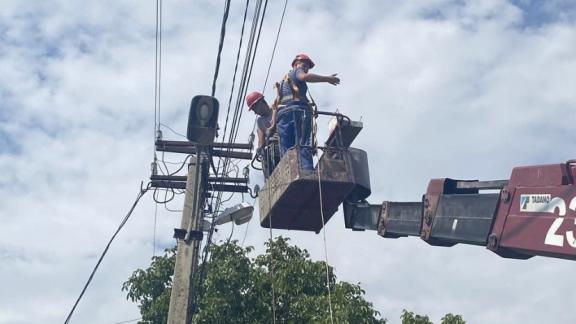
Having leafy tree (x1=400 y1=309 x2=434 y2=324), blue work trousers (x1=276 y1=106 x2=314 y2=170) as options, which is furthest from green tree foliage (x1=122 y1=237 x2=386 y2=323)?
blue work trousers (x1=276 y1=106 x2=314 y2=170)

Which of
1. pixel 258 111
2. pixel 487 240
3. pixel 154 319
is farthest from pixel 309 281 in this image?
pixel 487 240

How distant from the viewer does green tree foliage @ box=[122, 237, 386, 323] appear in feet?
51.0

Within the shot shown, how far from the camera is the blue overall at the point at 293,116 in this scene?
8508 mm

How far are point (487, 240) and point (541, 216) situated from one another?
0.62m

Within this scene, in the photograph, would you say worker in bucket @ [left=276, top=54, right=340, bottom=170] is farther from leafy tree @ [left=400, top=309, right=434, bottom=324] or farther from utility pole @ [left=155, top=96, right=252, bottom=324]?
Answer: leafy tree @ [left=400, top=309, right=434, bottom=324]

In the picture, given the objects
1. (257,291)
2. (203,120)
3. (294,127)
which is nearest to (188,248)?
(203,120)

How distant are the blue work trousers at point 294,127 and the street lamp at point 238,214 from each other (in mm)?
2421

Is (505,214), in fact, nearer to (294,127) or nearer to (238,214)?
(294,127)

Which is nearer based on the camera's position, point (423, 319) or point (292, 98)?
point (292, 98)

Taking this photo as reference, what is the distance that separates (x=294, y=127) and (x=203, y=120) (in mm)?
2576

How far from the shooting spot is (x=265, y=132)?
29.9ft

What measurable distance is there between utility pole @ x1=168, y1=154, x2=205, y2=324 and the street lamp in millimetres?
388

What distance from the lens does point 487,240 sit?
590 cm

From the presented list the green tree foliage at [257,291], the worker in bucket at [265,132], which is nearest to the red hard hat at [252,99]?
the worker in bucket at [265,132]
